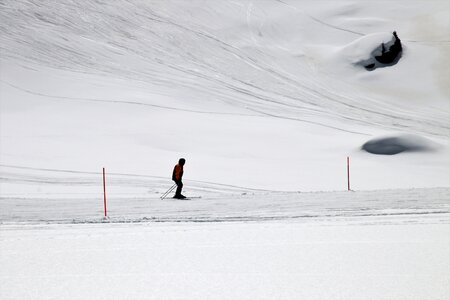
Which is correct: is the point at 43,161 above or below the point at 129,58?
below

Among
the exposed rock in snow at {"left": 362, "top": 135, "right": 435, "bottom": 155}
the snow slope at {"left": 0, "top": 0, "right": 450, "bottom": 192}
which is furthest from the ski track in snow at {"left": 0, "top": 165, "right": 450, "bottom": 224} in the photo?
the exposed rock in snow at {"left": 362, "top": 135, "right": 435, "bottom": 155}

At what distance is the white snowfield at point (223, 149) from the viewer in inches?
291

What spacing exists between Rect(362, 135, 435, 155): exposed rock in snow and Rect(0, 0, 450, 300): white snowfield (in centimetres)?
9

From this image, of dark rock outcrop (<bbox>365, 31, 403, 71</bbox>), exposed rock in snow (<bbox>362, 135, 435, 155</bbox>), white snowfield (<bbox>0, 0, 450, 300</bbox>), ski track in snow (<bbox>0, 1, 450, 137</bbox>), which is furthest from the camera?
dark rock outcrop (<bbox>365, 31, 403, 71</bbox>)

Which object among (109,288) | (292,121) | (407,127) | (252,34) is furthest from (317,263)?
(252,34)

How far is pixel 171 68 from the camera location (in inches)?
1601

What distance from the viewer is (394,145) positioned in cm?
2536

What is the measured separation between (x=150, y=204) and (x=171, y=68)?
27.4 metres

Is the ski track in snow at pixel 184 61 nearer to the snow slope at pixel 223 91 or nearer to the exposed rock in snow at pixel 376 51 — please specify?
the snow slope at pixel 223 91

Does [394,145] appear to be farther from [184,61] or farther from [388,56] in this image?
[388,56]

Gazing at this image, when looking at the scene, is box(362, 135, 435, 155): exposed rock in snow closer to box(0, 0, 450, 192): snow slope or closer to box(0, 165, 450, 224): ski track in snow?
box(0, 0, 450, 192): snow slope

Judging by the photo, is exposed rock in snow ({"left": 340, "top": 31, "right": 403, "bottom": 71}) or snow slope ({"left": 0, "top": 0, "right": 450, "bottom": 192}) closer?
snow slope ({"left": 0, "top": 0, "right": 450, "bottom": 192})

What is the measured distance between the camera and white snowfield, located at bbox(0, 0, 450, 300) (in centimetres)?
740

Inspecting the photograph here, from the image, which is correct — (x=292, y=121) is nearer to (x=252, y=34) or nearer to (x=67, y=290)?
(x=252, y=34)
